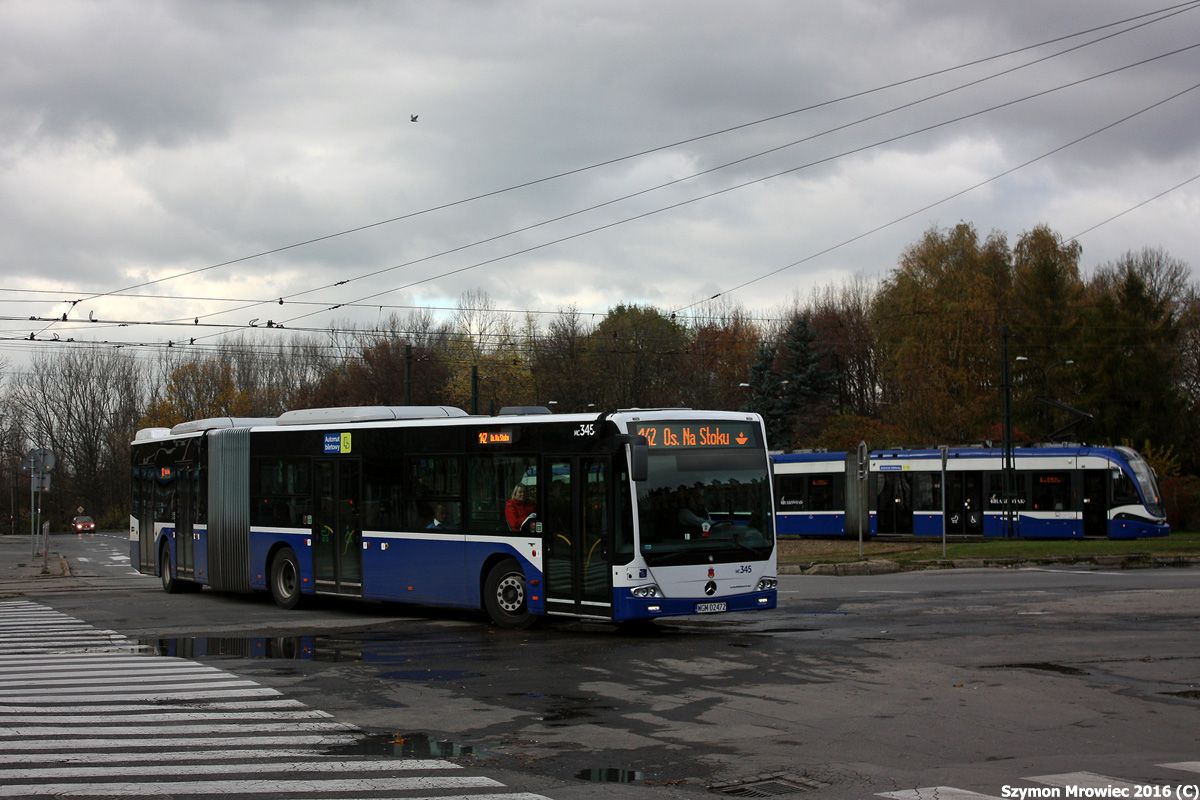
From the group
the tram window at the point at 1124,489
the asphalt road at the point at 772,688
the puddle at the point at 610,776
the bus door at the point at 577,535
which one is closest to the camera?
the puddle at the point at 610,776

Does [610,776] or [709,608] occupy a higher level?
[709,608]

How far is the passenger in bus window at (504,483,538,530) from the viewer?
15.5 meters

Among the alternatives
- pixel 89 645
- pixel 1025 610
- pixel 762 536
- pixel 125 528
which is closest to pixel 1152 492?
pixel 1025 610

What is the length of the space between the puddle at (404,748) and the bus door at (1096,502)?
108 feet

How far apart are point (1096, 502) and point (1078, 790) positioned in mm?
33086

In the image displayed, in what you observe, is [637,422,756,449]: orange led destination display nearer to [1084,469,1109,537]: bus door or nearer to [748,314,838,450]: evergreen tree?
[1084,469,1109,537]: bus door

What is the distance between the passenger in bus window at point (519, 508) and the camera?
15547mm

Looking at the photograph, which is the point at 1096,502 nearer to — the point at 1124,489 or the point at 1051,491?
the point at 1124,489

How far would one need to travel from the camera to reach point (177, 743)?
839 cm

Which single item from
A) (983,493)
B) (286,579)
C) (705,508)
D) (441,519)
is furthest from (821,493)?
Result: (705,508)

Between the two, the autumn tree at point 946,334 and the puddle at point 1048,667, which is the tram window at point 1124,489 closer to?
the autumn tree at point 946,334

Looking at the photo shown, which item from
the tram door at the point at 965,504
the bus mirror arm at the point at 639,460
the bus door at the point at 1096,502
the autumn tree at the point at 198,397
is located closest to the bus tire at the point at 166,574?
the bus mirror arm at the point at 639,460

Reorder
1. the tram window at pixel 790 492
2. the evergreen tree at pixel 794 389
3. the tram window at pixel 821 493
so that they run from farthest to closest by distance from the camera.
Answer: the evergreen tree at pixel 794 389
the tram window at pixel 790 492
the tram window at pixel 821 493

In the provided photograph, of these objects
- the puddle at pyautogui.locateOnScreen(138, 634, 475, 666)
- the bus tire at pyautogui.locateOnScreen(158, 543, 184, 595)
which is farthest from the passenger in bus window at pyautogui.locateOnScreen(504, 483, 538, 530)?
the bus tire at pyautogui.locateOnScreen(158, 543, 184, 595)
